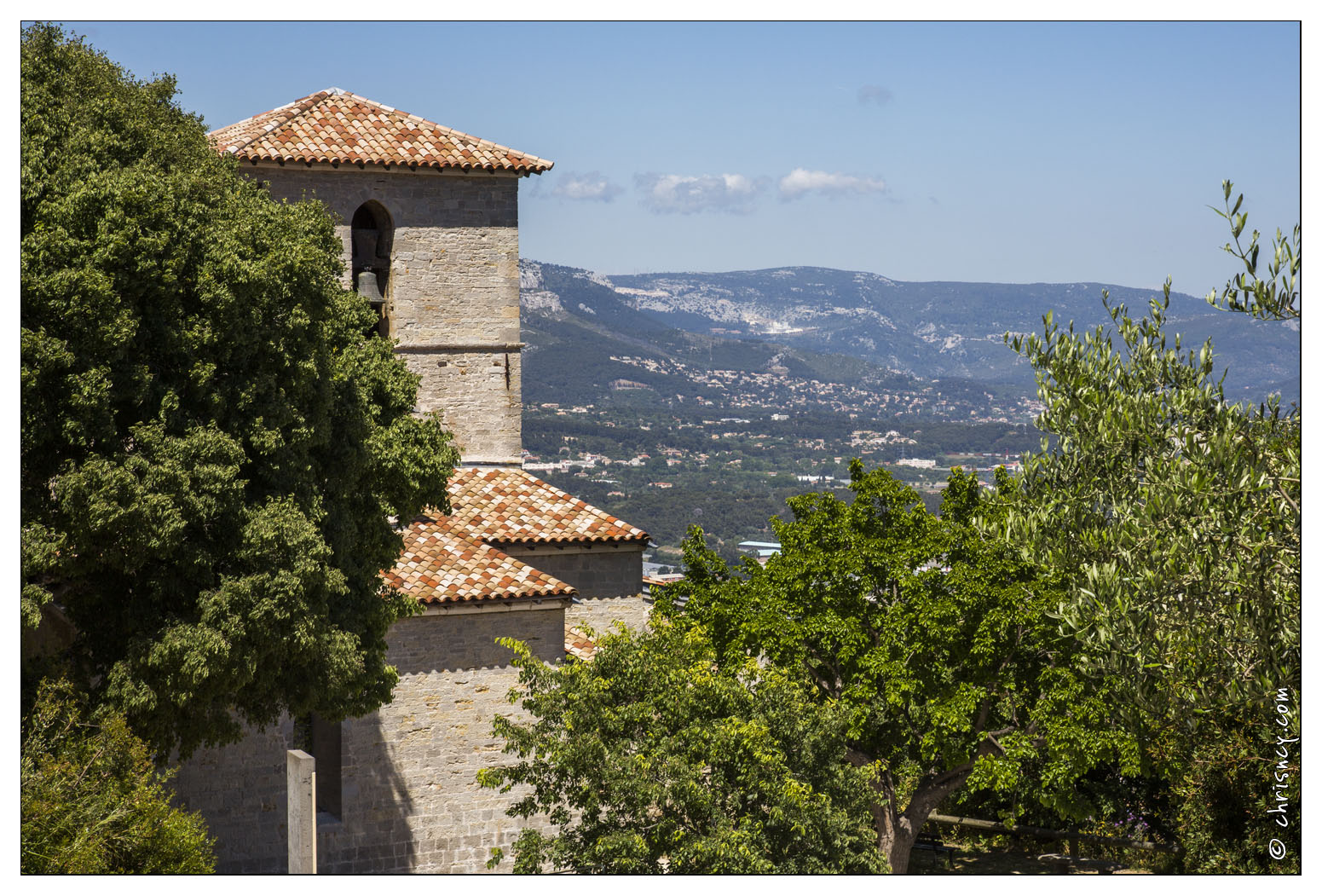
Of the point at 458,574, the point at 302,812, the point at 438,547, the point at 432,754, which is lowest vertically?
the point at 432,754

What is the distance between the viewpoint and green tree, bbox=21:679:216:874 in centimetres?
1155

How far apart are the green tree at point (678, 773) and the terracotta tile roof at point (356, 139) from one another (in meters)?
10.9

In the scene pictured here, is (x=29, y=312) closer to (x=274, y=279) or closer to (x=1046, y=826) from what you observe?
(x=274, y=279)

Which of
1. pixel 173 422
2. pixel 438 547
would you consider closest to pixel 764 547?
pixel 438 547

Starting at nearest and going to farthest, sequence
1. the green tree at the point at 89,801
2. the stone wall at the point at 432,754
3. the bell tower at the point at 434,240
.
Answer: the green tree at the point at 89,801
the stone wall at the point at 432,754
the bell tower at the point at 434,240

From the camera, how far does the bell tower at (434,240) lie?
73.7ft

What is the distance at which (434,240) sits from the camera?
Result: 914 inches

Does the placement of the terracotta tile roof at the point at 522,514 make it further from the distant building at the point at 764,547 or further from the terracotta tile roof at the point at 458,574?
the distant building at the point at 764,547

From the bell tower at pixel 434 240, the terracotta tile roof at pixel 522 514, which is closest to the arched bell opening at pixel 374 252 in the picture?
the bell tower at pixel 434 240

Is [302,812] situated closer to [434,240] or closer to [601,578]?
[601,578]

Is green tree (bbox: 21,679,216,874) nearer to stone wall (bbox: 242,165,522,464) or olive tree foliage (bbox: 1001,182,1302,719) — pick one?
olive tree foliage (bbox: 1001,182,1302,719)

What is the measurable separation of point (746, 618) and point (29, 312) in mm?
12120

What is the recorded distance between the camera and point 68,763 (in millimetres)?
11961

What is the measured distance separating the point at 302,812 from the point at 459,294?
12.8 meters
